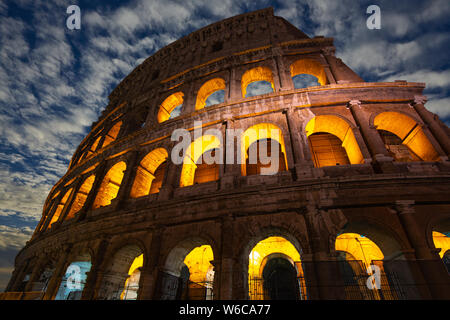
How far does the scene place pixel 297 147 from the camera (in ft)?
26.3

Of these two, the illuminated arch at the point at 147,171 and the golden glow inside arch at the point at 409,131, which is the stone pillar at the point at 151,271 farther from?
the golden glow inside arch at the point at 409,131

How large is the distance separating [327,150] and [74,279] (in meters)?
13.0

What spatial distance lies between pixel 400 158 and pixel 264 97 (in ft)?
21.4

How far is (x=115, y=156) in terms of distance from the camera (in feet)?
39.4

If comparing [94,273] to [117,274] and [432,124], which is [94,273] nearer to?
[117,274]

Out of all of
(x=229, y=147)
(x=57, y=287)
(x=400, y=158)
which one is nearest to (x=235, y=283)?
(x=229, y=147)

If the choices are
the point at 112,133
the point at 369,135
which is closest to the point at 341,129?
the point at 369,135

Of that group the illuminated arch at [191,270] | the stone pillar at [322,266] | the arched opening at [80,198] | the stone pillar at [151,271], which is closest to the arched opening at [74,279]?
the arched opening at [80,198]

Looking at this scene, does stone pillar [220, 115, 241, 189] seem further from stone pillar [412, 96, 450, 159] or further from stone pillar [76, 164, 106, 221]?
stone pillar [76, 164, 106, 221]

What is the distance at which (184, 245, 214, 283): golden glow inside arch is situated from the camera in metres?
9.91

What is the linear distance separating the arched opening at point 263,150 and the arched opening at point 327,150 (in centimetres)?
146

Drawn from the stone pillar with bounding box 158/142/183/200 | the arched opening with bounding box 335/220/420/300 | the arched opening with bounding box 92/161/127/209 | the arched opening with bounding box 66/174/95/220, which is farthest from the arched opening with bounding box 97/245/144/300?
the arched opening with bounding box 335/220/420/300
